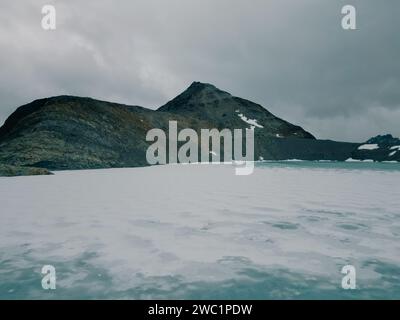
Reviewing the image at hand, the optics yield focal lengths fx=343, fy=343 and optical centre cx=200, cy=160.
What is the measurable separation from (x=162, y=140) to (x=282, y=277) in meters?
83.8

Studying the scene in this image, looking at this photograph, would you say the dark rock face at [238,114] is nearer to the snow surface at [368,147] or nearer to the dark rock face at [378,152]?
the snow surface at [368,147]

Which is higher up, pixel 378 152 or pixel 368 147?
pixel 368 147

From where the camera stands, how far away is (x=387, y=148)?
15550cm

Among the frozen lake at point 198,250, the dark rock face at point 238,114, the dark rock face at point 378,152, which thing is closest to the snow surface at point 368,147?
the dark rock face at point 378,152

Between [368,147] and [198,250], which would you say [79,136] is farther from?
[368,147]

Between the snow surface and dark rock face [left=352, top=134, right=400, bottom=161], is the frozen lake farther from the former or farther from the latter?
the snow surface

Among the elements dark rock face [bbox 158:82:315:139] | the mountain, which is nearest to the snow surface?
dark rock face [bbox 158:82:315:139]

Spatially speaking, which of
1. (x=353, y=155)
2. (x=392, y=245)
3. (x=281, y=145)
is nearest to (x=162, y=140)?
(x=281, y=145)

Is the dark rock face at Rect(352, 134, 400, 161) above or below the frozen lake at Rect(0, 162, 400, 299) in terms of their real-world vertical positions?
above

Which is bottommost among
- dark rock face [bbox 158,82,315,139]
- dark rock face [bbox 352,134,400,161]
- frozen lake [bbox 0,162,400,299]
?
frozen lake [bbox 0,162,400,299]

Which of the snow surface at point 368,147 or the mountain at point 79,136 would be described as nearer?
the mountain at point 79,136

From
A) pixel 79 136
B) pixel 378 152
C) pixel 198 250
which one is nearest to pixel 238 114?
pixel 378 152

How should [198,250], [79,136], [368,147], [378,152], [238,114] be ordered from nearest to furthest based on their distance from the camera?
1. [198,250]
2. [79,136]
3. [378,152]
4. [368,147]
5. [238,114]

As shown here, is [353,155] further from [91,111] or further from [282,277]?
[282,277]
